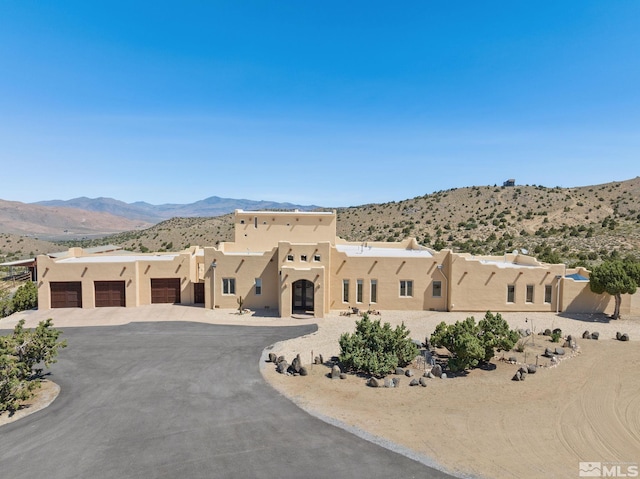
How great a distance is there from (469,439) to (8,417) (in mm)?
15821

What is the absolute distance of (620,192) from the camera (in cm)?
8031

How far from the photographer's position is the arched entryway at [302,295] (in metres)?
30.2

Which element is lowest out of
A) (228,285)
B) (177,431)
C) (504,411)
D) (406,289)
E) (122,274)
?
(504,411)

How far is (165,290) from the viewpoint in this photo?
32312mm

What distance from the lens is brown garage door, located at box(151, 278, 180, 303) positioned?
32219mm

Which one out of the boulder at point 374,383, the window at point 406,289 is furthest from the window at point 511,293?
the boulder at point 374,383

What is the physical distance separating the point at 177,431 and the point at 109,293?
68.9ft

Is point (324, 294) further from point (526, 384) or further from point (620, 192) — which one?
point (620, 192)

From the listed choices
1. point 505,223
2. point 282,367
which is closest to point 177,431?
point 282,367

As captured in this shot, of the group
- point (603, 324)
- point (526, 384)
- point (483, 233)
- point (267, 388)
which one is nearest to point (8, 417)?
point (267, 388)

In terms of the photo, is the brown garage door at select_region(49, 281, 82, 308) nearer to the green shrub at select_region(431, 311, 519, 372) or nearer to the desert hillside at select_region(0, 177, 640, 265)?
the green shrub at select_region(431, 311, 519, 372)

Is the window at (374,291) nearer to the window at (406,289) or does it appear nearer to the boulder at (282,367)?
the window at (406,289)

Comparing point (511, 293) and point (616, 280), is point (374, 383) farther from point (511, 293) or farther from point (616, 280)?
point (616, 280)

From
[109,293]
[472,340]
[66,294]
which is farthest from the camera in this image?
[109,293]
